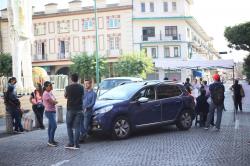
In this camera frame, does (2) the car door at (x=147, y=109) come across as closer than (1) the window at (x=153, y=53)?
Yes

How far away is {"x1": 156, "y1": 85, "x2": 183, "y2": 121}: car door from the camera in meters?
14.2

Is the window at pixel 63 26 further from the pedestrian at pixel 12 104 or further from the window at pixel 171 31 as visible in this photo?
the pedestrian at pixel 12 104

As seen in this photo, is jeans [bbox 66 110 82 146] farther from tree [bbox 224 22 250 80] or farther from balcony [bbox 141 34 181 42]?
balcony [bbox 141 34 181 42]

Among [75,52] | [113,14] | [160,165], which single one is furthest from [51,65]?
[160,165]

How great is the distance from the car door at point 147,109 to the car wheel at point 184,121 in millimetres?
984

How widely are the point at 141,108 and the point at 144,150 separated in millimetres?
2730

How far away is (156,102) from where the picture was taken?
549 inches

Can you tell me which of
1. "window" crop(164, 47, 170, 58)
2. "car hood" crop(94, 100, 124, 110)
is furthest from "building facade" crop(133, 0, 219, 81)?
"car hood" crop(94, 100, 124, 110)

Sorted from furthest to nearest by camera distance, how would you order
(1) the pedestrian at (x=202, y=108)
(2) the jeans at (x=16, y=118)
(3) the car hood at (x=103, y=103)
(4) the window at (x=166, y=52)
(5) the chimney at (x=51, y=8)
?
(5) the chimney at (x=51, y=8) → (4) the window at (x=166, y=52) → (1) the pedestrian at (x=202, y=108) → (2) the jeans at (x=16, y=118) → (3) the car hood at (x=103, y=103)

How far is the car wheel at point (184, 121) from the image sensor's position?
1471 cm

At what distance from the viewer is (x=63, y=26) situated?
66750mm

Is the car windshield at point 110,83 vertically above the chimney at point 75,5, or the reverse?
the chimney at point 75,5

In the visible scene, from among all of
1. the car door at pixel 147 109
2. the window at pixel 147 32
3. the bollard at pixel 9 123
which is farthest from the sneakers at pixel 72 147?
the window at pixel 147 32

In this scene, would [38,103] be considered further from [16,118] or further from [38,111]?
[16,118]
